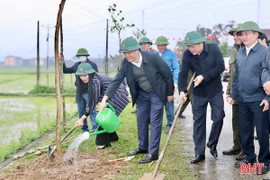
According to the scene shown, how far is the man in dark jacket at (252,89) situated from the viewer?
4.11m

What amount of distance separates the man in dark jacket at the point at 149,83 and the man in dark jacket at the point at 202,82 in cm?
30

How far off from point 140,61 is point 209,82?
1.03m

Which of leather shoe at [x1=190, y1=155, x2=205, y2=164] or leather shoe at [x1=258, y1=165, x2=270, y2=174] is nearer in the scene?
leather shoe at [x1=258, y1=165, x2=270, y2=174]

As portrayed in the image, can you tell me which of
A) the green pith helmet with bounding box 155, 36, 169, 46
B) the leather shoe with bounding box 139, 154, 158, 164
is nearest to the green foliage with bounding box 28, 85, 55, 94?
the green pith helmet with bounding box 155, 36, 169, 46

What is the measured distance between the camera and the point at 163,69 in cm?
462

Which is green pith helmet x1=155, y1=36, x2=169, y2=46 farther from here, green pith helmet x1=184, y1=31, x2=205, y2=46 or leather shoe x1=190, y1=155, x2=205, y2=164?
leather shoe x1=190, y1=155, x2=205, y2=164

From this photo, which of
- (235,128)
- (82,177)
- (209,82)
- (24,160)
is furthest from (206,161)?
(24,160)

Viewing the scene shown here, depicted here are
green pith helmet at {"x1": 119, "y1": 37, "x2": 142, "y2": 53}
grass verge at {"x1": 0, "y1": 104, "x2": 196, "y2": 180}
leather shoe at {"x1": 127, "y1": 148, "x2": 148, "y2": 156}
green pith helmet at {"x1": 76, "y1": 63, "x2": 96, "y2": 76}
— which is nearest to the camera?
grass verge at {"x1": 0, "y1": 104, "x2": 196, "y2": 180}

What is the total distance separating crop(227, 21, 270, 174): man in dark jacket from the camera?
411 cm

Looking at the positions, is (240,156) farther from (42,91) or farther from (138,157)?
(42,91)

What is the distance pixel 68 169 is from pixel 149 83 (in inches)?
66.3

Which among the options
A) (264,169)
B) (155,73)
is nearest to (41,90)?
(155,73)

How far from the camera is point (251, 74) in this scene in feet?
13.7

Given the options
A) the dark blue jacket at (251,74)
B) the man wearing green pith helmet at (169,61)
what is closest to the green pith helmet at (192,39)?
the dark blue jacket at (251,74)
